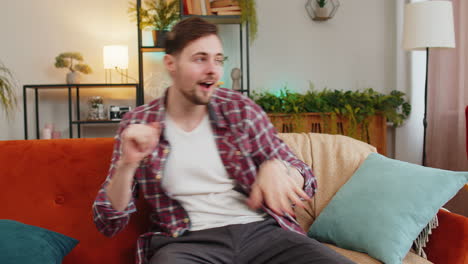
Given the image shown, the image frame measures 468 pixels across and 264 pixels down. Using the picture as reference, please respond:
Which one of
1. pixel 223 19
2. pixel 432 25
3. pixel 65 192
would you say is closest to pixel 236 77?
pixel 223 19

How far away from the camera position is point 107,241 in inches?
65.8

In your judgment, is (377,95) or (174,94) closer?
(174,94)

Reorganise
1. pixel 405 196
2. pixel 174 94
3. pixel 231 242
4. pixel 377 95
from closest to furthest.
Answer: pixel 231 242 < pixel 174 94 < pixel 405 196 < pixel 377 95

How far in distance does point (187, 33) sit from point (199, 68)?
12cm

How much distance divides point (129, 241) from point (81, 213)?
19 cm

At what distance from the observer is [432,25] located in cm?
323

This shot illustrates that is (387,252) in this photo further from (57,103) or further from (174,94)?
(57,103)

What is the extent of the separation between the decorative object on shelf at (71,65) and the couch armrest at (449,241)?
3.35 m

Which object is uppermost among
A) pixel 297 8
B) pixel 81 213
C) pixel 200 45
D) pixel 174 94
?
pixel 297 8

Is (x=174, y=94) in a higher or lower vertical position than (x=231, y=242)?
higher

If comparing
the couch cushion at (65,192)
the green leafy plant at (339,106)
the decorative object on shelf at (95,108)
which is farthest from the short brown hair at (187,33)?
the decorative object on shelf at (95,108)

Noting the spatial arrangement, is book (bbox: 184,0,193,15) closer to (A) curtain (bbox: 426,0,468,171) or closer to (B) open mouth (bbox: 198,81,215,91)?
(A) curtain (bbox: 426,0,468,171)

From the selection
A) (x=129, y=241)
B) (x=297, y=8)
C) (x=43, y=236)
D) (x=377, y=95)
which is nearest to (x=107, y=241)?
(x=129, y=241)

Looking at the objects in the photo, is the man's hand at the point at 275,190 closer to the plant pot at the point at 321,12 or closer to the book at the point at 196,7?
the book at the point at 196,7
